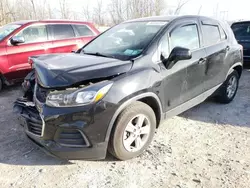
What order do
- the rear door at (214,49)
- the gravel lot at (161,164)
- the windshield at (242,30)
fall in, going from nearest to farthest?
the gravel lot at (161,164)
the rear door at (214,49)
the windshield at (242,30)

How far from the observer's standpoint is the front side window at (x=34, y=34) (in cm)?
605

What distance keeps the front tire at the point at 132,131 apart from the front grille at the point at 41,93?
2.71 feet

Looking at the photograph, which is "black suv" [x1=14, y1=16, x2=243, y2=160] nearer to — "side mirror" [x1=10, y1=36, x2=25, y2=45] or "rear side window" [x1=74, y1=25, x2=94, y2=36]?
"side mirror" [x1=10, y1=36, x2=25, y2=45]

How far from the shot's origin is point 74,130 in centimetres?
259

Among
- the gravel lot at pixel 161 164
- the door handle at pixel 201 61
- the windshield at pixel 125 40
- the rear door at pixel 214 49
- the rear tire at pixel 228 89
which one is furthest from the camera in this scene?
the rear tire at pixel 228 89

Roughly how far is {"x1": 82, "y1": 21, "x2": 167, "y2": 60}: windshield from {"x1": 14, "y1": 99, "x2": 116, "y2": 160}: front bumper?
91 cm

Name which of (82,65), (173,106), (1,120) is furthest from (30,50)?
(173,106)

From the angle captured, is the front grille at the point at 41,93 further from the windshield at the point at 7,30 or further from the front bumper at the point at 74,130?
the windshield at the point at 7,30

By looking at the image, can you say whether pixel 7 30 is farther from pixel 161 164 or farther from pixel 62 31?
pixel 161 164

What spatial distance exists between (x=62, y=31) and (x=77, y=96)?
4.60 m

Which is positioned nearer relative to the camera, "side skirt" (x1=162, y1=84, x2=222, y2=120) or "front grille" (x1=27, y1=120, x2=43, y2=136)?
"front grille" (x1=27, y1=120, x2=43, y2=136)

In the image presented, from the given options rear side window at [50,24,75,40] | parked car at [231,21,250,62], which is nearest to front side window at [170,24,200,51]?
rear side window at [50,24,75,40]

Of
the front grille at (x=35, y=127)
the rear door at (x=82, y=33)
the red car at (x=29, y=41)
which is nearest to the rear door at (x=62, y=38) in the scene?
the red car at (x=29, y=41)

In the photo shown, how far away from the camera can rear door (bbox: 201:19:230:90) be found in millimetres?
4000
